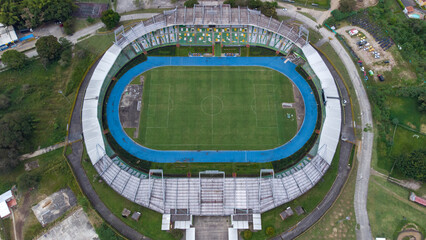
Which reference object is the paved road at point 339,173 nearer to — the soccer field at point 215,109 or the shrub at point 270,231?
the shrub at point 270,231

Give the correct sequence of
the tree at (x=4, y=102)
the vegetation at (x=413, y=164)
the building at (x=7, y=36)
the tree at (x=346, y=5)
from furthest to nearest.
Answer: the tree at (x=346, y=5)
the building at (x=7, y=36)
the tree at (x=4, y=102)
the vegetation at (x=413, y=164)

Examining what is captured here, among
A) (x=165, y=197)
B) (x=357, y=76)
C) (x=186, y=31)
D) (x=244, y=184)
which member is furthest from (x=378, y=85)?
(x=165, y=197)

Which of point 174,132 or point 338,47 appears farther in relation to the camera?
point 338,47

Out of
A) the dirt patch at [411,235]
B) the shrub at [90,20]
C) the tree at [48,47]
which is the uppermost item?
the shrub at [90,20]

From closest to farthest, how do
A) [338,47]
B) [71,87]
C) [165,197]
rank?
1. [165,197]
2. [71,87]
3. [338,47]

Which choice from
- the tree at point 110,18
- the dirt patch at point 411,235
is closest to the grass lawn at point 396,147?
the dirt patch at point 411,235

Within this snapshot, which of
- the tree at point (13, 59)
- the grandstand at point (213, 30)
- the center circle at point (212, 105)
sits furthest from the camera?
the grandstand at point (213, 30)

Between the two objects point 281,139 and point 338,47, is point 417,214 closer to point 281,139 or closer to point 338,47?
point 281,139
